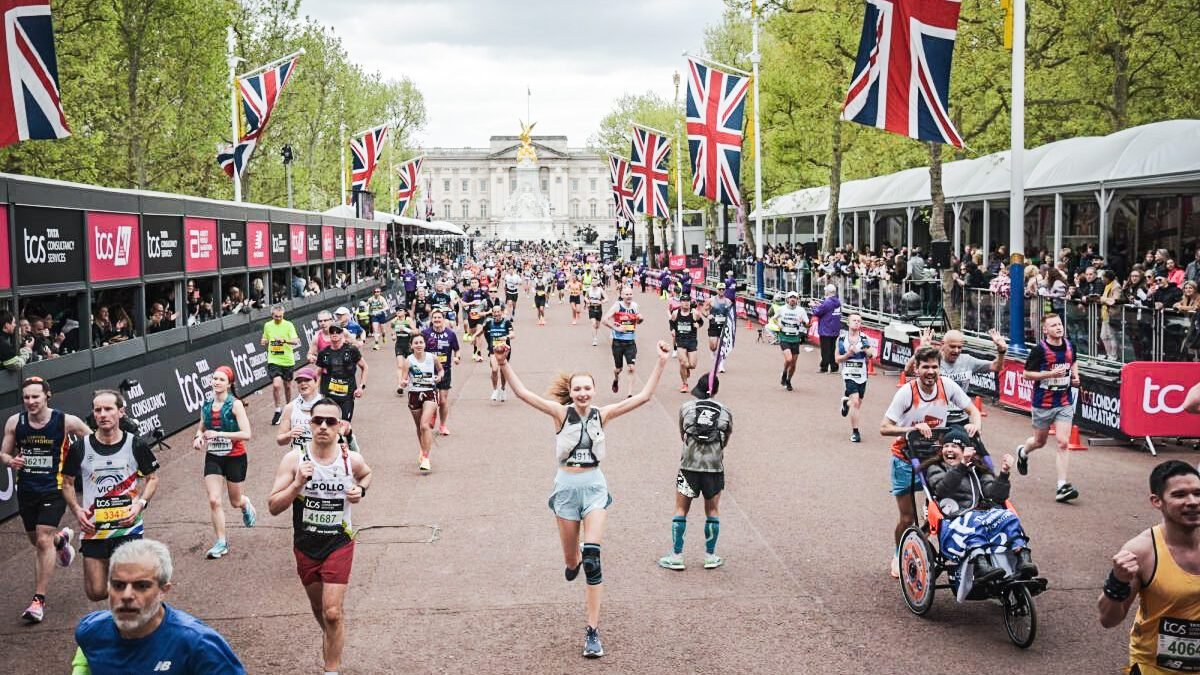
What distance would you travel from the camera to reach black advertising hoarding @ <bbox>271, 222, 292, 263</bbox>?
25.5 m

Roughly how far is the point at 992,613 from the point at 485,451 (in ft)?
25.8

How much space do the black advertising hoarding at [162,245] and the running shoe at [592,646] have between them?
478 inches

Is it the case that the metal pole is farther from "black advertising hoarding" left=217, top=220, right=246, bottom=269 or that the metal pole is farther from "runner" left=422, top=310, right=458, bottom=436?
"black advertising hoarding" left=217, top=220, right=246, bottom=269

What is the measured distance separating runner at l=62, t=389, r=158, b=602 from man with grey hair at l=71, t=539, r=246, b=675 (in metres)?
3.96

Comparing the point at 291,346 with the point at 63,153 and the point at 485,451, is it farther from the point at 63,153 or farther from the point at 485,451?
the point at 63,153

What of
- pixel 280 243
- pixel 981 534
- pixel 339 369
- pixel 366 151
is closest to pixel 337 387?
pixel 339 369

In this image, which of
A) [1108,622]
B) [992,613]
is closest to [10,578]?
[992,613]

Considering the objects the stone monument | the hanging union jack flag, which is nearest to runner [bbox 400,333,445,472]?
the hanging union jack flag

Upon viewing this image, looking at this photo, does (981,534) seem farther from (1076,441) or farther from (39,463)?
(1076,441)

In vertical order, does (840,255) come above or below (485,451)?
above

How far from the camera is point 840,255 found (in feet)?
124

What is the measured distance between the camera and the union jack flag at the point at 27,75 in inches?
484

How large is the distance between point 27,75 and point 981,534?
11.1m

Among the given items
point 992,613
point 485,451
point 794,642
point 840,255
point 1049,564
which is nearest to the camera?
point 794,642
